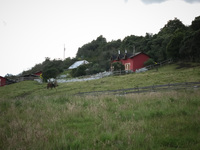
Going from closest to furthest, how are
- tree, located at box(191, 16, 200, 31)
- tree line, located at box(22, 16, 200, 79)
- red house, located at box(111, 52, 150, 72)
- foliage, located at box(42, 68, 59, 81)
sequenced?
tree line, located at box(22, 16, 200, 79) → tree, located at box(191, 16, 200, 31) → foliage, located at box(42, 68, 59, 81) → red house, located at box(111, 52, 150, 72)

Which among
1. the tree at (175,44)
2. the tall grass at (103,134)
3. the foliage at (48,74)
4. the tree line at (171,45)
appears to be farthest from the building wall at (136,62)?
the tall grass at (103,134)

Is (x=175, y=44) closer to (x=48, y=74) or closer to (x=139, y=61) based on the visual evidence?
(x=139, y=61)

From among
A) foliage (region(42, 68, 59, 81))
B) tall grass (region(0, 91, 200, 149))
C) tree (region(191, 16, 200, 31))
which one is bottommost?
tall grass (region(0, 91, 200, 149))

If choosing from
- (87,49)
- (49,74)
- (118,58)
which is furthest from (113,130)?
(87,49)

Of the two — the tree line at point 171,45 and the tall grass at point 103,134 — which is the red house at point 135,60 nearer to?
the tree line at point 171,45

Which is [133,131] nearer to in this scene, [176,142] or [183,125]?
[176,142]

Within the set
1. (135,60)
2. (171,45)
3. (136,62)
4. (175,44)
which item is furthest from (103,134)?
(136,62)

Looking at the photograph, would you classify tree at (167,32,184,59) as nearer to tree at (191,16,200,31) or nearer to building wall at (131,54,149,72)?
tree at (191,16,200,31)

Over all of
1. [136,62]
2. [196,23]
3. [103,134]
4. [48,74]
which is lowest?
[103,134]

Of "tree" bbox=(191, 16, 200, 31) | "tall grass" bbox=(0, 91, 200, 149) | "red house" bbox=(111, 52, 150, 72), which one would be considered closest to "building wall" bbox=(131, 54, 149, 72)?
"red house" bbox=(111, 52, 150, 72)

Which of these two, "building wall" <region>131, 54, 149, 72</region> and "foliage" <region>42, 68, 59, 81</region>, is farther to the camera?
"building wall" <region>131, 54, 149, 72</region>

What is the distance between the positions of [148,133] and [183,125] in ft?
4.49

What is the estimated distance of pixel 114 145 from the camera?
3.86 metres

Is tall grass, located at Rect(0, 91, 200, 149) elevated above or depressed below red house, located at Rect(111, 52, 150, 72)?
below
